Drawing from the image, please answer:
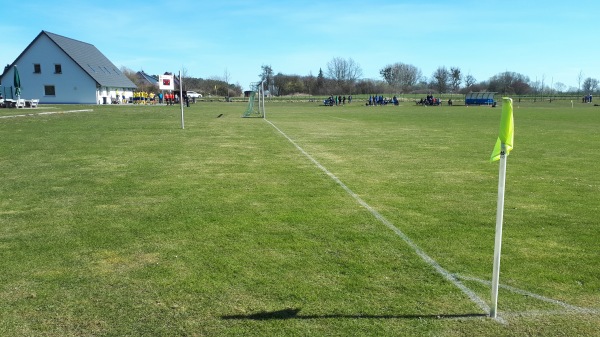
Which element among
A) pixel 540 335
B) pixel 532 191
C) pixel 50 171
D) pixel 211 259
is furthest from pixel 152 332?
pixel 50 171

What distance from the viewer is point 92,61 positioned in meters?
69.4

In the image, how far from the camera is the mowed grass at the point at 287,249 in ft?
13.4

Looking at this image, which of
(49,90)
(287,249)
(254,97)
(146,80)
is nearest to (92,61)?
(49,90)

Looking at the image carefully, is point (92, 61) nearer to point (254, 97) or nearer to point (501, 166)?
point (254, 97)

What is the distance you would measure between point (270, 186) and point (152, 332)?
19.1 feet

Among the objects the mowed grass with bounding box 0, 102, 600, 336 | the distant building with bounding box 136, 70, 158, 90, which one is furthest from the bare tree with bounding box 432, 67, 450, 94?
the mowed grass with bounding box 0, 102, 600, 336

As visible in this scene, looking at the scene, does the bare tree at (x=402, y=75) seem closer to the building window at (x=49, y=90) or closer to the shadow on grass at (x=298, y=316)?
the building window at (x=49, y=90)

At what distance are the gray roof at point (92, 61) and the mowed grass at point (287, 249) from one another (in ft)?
192

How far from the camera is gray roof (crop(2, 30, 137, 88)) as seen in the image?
6369cm

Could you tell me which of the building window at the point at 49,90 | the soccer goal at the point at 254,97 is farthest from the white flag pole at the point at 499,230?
the building window at the point at 49,90

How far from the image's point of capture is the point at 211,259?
5.44m

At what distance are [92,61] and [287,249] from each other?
72173mm

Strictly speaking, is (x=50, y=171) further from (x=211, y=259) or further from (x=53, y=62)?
(x=53, y=62)

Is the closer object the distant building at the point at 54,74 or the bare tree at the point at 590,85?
the distant building at the point at 54,74
